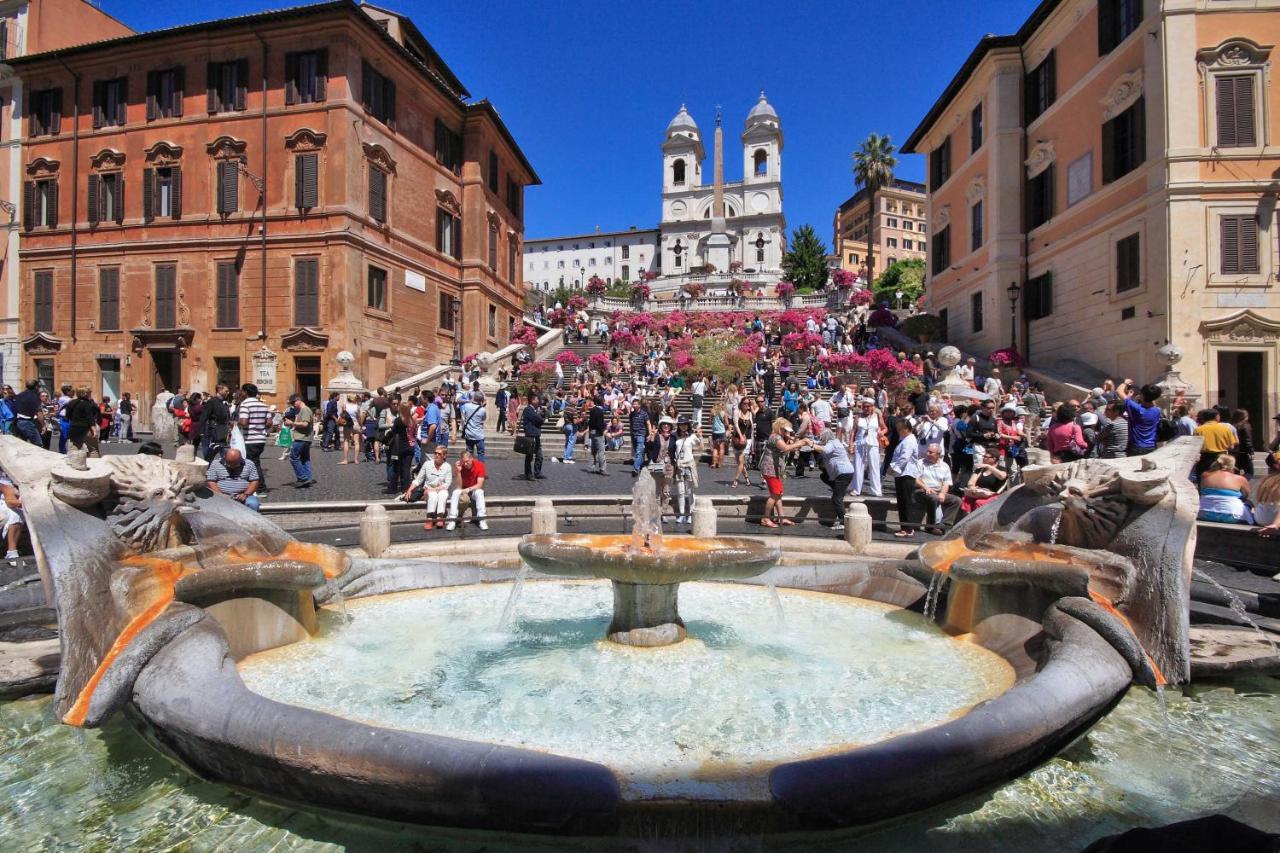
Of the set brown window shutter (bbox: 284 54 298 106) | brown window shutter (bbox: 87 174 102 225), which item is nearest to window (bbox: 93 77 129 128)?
brown window shutter (bbox: 87 174 102 225)

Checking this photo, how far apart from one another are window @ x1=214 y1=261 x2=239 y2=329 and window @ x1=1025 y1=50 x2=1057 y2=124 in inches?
1125

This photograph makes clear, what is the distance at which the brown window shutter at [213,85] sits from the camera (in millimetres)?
27516

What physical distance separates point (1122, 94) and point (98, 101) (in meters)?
35.4

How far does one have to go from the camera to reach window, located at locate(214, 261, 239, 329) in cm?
2702

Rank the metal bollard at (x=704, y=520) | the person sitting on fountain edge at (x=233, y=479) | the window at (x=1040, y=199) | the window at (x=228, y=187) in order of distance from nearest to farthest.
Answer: the metal bollard at (x=704, y=520), the person sitting on fountain edge at (x=233, y=479), the window at (x=1040, y=199), the window at (x=228, y=187)

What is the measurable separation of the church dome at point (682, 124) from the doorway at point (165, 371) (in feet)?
233

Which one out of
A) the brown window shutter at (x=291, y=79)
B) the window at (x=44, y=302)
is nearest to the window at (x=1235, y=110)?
the brown window shutter at (x=291, y=79)

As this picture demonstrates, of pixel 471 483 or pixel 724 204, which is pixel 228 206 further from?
pixel 724 204

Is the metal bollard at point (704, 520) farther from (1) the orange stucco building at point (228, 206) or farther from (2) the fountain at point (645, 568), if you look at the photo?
(1) the orange stucco building at point (228, 206)

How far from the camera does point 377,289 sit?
27953 mm

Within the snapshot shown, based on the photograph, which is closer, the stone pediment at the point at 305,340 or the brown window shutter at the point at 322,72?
the stone pediment at the point at 305,340

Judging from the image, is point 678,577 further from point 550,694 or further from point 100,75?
point 100,75

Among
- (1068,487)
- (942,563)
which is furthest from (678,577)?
(1068,487)

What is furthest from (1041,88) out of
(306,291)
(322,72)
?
(306,291)
